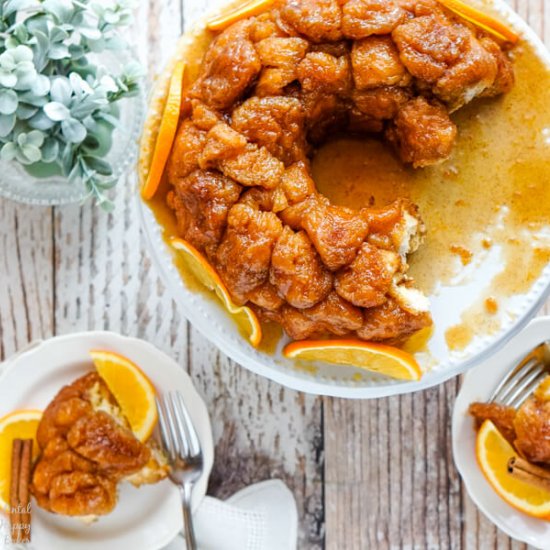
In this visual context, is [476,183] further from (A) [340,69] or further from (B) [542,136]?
(A) [340,69]

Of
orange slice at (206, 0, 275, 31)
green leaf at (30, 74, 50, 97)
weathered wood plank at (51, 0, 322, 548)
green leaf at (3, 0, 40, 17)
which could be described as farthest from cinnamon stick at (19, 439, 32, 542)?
orange slice at (206, 0, 275, 31)

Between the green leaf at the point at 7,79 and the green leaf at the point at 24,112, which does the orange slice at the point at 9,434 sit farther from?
the green leaf at the point at 7,79

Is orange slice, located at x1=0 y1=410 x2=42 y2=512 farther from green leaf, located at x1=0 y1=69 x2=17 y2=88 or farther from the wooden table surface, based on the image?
green leaf, located at x1=0 y1=69 x2=17 y2=88

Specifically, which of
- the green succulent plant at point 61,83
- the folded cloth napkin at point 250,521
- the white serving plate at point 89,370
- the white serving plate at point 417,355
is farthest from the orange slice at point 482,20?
the folded cloth napkin at point 250,521

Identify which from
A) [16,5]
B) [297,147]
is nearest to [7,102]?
[16,5]

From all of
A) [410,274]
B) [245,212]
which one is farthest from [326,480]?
[245,212]

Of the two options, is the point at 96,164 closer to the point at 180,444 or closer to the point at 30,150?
the point at 30,150

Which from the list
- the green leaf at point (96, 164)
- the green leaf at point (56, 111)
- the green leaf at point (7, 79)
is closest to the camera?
the green leaf at point (7, 79)
